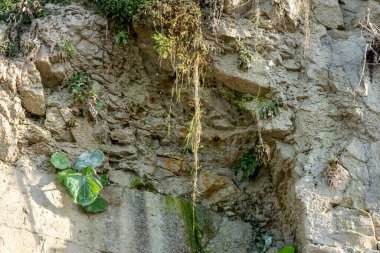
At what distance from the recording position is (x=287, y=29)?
5676 mm

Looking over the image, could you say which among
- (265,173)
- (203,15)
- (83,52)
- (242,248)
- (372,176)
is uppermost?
(203,15)

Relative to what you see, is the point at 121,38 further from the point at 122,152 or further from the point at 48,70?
the point at 122,152

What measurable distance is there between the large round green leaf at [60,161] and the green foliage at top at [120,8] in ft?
4.73

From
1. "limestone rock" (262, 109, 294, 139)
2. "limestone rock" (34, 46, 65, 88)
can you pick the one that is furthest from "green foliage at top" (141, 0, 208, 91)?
"limestone rock" (34, 46, 65, 88)

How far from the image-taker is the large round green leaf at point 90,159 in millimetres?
4828

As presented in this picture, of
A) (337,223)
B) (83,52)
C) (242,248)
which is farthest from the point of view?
(83,52)

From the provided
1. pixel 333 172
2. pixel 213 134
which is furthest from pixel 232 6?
pixel 333 172

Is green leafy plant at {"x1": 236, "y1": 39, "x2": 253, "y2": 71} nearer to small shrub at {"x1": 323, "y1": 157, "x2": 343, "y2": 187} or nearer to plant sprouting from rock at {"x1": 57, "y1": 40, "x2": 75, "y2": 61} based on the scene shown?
small shrub at {"x1": 323, "y1": 157, "x2": 343, "y2": 187}

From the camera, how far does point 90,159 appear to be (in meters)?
4.87

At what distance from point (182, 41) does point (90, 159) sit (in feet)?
4.49

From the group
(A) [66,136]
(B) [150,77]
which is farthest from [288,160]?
(A) [66,136]

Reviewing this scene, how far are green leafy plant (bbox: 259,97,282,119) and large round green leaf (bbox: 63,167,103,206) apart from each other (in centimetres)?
156

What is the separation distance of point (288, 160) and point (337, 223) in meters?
0.74

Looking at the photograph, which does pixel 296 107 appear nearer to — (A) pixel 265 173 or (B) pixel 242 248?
(A) pixel 265 173
